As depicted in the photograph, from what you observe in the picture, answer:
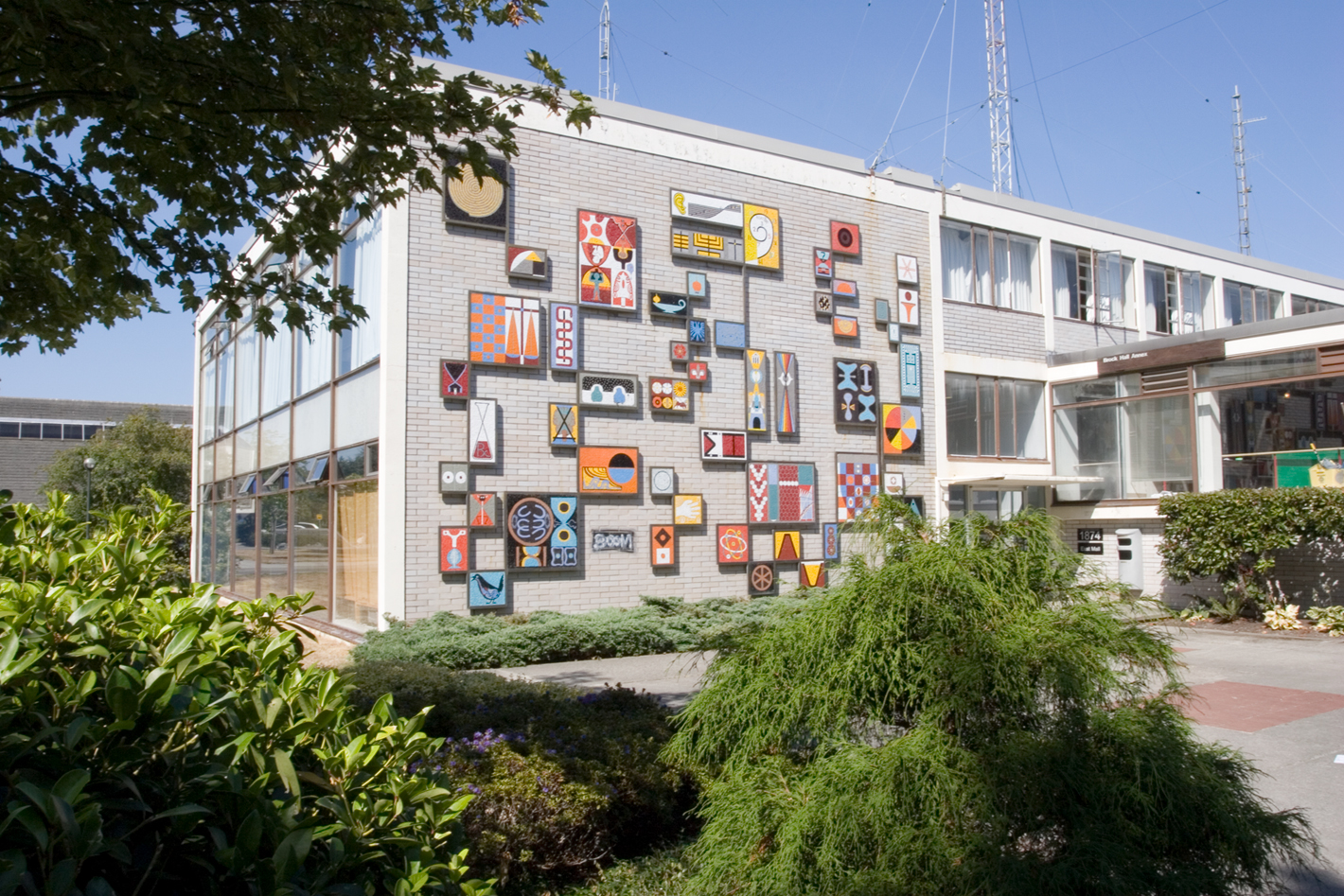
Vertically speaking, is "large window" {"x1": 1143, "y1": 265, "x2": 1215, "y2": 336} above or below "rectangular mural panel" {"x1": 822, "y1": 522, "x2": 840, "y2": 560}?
above

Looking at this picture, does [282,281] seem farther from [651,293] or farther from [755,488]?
[755,488]

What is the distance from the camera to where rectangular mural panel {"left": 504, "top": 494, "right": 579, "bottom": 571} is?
14.9 meters

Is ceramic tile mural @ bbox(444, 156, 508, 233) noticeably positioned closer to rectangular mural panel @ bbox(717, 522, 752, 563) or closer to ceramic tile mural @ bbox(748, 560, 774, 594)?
rectangular mural panel @ bbox(717, 522, 752, 563)

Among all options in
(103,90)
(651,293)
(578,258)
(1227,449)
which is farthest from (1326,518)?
(103,90)

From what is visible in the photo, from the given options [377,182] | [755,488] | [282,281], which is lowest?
[755,488]

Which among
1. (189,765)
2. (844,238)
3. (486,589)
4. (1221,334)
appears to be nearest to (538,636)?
(486,589)

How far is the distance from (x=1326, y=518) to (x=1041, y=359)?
24.4 ft

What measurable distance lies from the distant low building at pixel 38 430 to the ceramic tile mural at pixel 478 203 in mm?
45107

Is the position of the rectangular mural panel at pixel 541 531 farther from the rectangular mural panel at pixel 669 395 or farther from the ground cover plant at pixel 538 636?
the rectangular mural panel at pixel 669 395

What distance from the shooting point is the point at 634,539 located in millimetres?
15977

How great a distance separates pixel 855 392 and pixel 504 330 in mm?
6839

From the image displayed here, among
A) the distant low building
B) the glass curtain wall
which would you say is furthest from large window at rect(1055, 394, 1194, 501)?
the distant low building

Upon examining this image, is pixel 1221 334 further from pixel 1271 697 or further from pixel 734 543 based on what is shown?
pixel 1271 697

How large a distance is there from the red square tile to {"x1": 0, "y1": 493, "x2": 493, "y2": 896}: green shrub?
7806 millimetres
